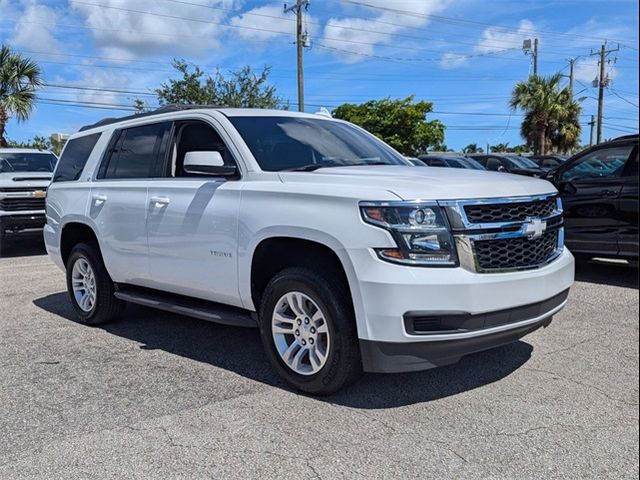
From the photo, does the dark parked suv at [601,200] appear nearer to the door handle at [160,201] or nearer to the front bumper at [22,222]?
the door handle at [160,201]

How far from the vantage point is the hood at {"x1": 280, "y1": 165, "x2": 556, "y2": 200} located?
11.9ft

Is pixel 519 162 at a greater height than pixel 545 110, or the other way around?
pixel 545 110

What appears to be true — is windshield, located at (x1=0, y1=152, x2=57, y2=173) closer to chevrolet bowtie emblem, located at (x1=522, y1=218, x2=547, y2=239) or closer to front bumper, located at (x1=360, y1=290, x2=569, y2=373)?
front bumper, located at (x1=360, y1=290, x2=569, y2=373)

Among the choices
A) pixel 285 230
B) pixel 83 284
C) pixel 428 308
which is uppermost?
pixel 285 230

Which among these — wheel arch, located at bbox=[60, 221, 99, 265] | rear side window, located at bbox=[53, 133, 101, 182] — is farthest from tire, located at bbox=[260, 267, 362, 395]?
rear side window, located at bbox=[53, 133, 101, 182]

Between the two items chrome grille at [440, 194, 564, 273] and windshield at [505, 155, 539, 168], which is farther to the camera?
windshield at [505, 155, 539, 168]

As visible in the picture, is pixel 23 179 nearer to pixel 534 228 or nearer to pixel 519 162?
pixel 534 228

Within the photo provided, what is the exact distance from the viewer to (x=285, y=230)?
4023 mm

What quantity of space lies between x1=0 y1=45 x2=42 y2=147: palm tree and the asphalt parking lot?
807 inches

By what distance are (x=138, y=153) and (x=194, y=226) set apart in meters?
1.40

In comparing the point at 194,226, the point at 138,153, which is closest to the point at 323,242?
the point at 194,226

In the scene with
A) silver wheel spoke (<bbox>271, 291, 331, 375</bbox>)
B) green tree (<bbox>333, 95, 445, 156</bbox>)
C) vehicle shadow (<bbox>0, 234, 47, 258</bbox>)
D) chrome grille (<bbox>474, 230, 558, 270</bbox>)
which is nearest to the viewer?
chrome grille (<bbox>474, 230, 558, 270</bbox>)

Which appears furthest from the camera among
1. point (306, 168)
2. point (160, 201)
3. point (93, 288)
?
point (93, 288)

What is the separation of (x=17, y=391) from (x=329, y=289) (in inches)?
95.8
